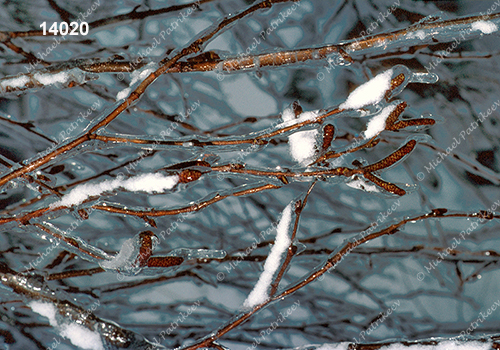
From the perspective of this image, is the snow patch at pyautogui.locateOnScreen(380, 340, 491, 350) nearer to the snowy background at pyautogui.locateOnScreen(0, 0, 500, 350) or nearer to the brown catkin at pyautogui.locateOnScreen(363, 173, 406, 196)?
the snowy background at pyautogui.locateOnScreen(0, 0, 500, 350)

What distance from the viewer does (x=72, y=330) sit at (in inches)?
45.5

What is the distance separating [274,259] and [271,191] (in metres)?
0.43

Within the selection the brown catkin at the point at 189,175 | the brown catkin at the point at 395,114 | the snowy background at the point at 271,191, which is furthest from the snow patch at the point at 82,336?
the brown catkin at the point at 395,114

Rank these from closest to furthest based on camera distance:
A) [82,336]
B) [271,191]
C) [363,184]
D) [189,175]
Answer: [189,175] → [363,184] → [82,336] → [271,191]

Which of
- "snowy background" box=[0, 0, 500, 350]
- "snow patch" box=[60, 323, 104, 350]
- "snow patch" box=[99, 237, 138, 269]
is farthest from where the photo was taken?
"snowy background" box=[0, 0, 500, 350]

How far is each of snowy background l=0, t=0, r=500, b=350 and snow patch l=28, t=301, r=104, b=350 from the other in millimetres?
70

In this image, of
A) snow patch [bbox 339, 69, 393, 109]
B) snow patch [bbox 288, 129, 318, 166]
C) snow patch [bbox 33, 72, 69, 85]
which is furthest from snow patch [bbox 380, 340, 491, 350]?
snow patch [bbox 33, 72, 69, 85]

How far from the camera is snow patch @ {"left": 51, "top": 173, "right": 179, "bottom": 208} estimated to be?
0.91 m

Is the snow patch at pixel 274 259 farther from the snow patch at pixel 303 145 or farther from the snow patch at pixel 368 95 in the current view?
the snow patch at pixel 368 95

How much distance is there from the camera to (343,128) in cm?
136

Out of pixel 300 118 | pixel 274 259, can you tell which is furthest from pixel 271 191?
pixel 300 118

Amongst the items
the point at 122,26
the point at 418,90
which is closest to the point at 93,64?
the point at 122,26

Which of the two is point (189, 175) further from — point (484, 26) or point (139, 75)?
point (484, 26)

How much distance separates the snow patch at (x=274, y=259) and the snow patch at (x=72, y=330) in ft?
1.96
